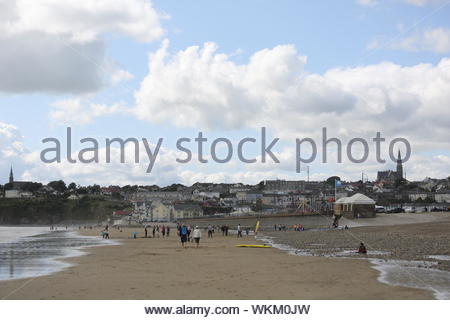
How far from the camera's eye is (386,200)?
6732 inches

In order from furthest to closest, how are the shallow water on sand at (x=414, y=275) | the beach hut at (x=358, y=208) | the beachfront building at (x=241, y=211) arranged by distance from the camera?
the beachfront building at (x=241, y=211), the beach hut at (x=358, y=208), the shallow water on sand at (x=414, y=275)

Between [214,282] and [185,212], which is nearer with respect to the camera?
[214,282]


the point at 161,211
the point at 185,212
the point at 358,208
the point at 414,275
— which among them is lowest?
the point at 185,212

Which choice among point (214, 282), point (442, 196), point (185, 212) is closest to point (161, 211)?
point (185, 212)

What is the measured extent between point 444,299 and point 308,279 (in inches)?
174

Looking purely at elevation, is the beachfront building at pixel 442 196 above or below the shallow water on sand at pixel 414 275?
above

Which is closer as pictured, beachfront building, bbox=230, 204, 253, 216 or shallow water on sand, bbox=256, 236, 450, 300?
shallow water on sand, bbox=256, 236, 450, 300

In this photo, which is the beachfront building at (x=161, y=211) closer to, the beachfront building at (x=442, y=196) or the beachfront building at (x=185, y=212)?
the beachfront building at (x=185, y=212)

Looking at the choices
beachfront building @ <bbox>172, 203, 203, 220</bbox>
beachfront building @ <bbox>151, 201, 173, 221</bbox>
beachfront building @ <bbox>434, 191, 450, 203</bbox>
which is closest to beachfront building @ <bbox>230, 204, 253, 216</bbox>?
beachfront building @ <bbox>172, 203, 203, 220</bbox>

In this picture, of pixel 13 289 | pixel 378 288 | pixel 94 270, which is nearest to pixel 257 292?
pixel 378 288

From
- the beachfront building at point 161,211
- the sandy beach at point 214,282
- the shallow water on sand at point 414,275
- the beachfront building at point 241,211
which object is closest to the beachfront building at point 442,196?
the beachfront building at point 241,211

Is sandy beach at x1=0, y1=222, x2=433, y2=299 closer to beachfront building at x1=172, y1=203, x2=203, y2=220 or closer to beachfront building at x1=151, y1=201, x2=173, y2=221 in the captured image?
beachfront building at x1=172, y1=203, x2=203, y2=220

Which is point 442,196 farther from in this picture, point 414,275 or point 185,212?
point 414,275
